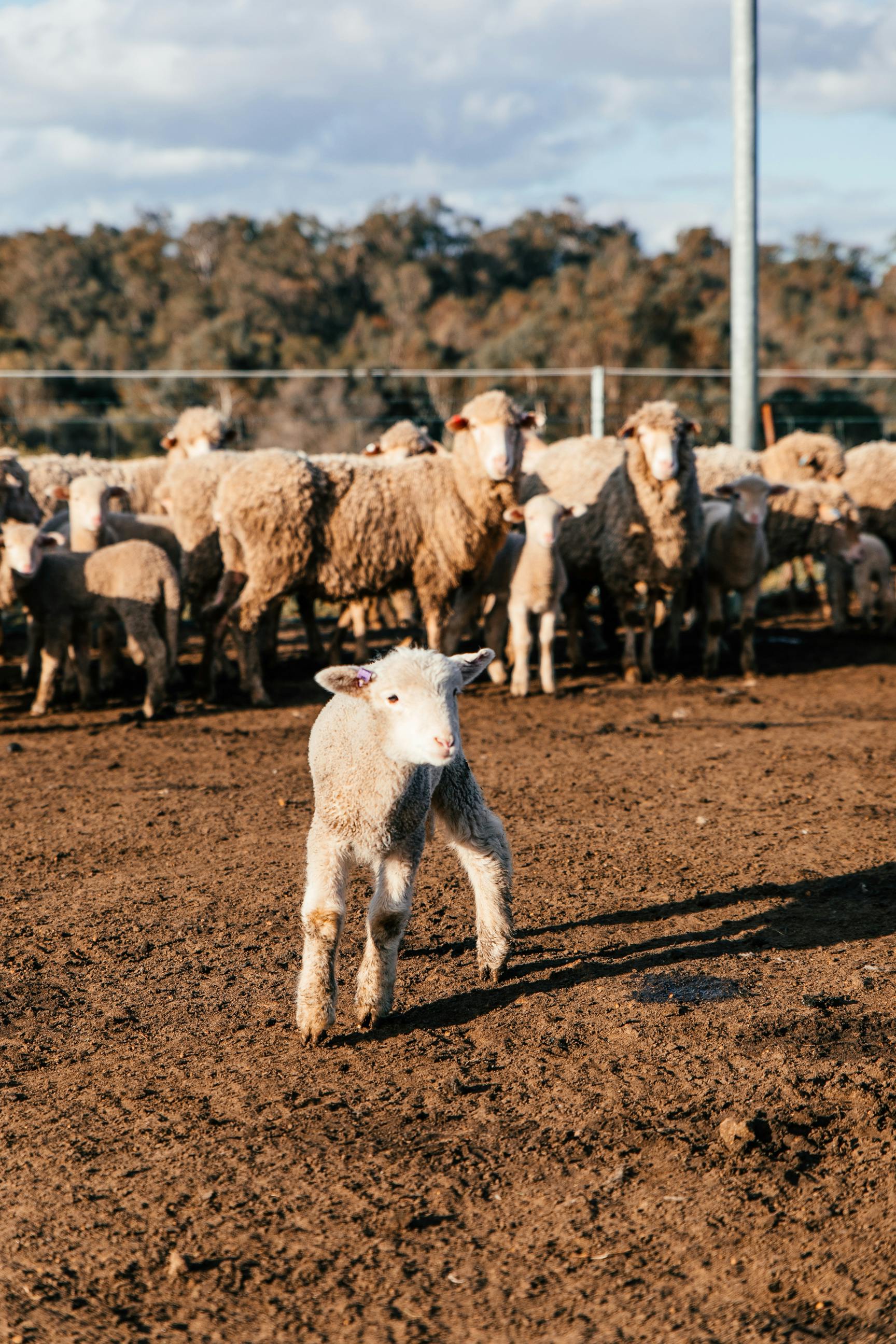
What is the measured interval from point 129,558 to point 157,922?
4.56 metres

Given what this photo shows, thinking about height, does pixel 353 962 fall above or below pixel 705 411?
below

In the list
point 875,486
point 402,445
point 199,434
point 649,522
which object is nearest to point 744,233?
point 875,486

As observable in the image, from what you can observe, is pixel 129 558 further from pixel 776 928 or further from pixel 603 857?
pixel 776 928

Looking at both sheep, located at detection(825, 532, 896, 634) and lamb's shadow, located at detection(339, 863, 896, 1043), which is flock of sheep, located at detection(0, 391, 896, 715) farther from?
lamb's shadow, located at detection(339, 863, 896, 1043)

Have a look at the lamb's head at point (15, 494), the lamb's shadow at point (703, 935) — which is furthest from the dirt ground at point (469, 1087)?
the lamb's head at point (15, 494)

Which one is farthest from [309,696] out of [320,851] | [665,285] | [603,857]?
[665,285]

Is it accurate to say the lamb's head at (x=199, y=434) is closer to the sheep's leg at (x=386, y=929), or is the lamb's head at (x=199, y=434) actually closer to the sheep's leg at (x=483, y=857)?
the sheep's leg at (x=483, y=857)

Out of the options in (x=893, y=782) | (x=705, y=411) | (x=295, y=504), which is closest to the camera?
(x=893, y=782)

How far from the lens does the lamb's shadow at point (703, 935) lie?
15.0 feet

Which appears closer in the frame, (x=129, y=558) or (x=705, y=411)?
(x=129, y=558)

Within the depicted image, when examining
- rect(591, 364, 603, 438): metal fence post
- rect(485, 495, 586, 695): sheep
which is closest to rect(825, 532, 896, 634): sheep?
rect(591, 364, 603, 438): metal fence post

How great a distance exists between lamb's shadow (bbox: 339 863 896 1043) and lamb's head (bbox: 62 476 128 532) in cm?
640

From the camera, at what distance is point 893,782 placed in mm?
7617

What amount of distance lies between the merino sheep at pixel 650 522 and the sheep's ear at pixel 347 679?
6564 mm
